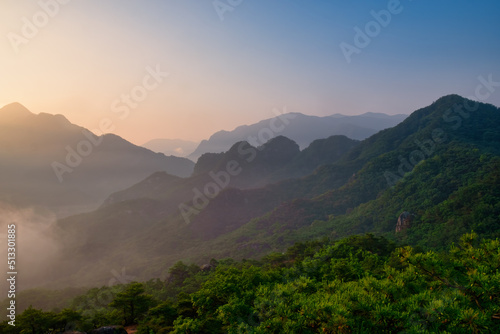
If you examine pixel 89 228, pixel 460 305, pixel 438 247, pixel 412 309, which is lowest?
pixel 438 247

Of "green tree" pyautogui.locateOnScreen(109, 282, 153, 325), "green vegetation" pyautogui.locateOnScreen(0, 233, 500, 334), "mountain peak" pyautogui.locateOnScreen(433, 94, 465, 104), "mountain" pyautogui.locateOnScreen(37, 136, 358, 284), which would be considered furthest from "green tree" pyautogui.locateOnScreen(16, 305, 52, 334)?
"mountain peak" pyautogui.locateOnScreen(433, 94, 465, 104)

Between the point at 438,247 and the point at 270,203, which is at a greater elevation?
the point at 270,203

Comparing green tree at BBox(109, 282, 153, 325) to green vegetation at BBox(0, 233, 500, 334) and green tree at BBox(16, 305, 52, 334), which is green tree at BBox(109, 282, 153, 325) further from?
green tree at BBox(16, 305, 52, 334)

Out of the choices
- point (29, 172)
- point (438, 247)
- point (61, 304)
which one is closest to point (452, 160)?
point (438, 247)

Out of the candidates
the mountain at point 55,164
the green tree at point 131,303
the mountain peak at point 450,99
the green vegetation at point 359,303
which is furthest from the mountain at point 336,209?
the mountain at point 55,164

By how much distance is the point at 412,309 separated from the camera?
6.74 meters

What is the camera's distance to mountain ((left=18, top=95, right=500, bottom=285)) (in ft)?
119

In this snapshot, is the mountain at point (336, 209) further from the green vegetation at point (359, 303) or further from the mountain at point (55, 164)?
the mountain at point (55, 164)

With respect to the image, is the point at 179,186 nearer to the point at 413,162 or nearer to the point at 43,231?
the point at 43,231

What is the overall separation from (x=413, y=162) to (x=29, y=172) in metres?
181

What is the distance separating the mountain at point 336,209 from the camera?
36.4m

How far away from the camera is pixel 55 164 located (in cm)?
A: 16175

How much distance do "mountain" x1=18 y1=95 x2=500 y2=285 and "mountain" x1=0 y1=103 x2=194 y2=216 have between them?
224 ft

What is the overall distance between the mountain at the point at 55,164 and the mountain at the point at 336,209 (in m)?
68.3
